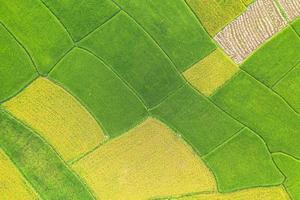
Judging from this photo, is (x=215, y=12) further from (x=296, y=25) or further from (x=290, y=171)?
(x=290, y=171)

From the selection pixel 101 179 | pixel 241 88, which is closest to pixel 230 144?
pixel 241 88

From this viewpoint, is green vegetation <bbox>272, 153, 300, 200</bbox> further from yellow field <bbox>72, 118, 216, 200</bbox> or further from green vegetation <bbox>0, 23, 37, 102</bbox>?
green vegetation <bbox>0, 23, 37, 102</bbox>

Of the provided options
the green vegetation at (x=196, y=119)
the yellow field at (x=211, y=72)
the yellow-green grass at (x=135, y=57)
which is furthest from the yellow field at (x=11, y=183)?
the yellow field at (x=211, y=72)

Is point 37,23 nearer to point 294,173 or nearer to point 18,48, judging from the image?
point 18,48

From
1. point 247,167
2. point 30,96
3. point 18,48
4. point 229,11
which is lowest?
point 247,167

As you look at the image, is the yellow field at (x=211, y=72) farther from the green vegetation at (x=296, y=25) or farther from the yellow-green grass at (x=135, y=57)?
the green vegetation at (x=296, y=25)
